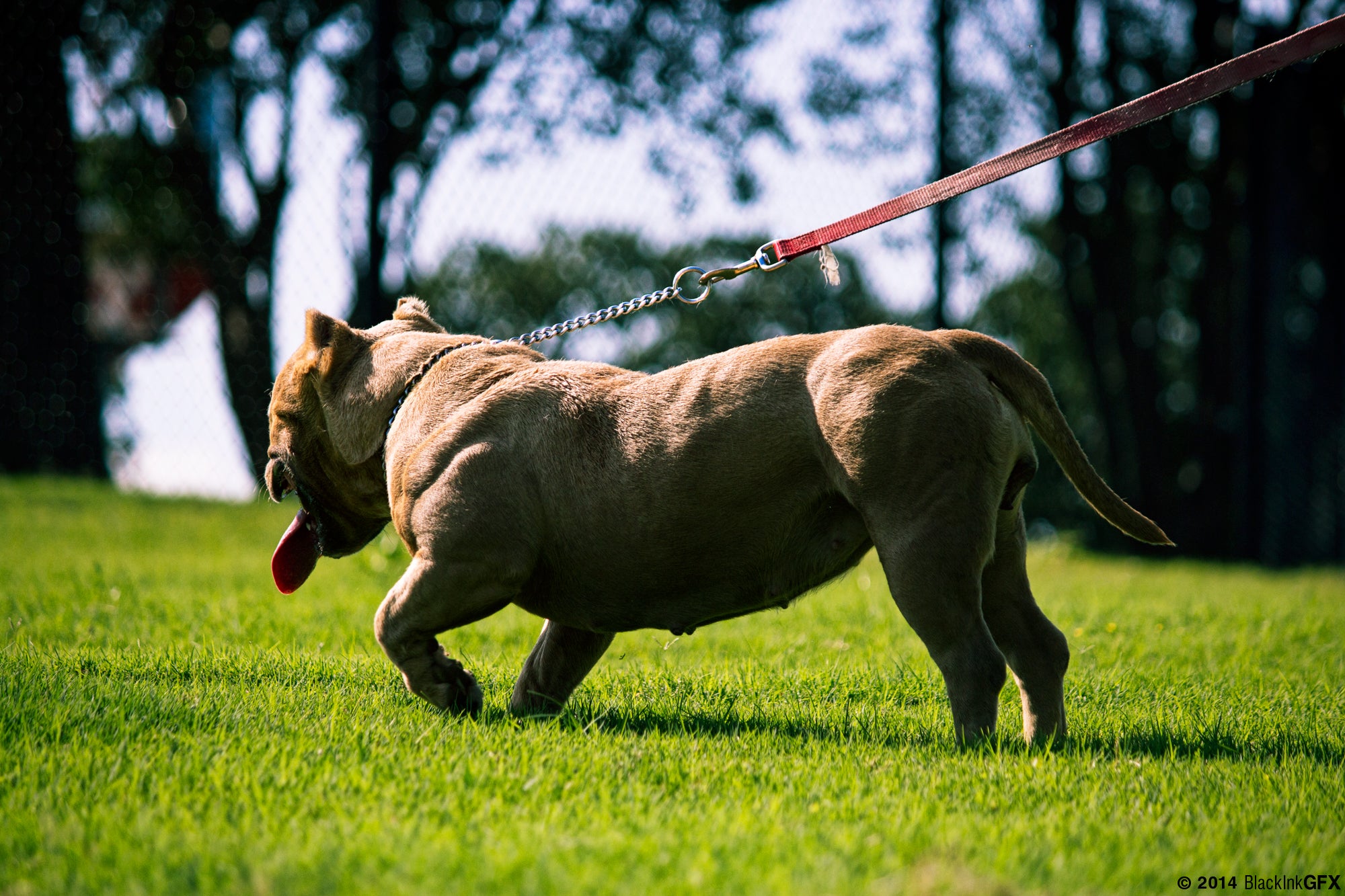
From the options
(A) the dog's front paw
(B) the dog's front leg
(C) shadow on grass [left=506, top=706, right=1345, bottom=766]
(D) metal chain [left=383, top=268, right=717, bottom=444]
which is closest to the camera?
(C) shadow on grass [left=506, top=706, right=1345, bottom=766]

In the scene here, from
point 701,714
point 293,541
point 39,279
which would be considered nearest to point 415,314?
point 293,541

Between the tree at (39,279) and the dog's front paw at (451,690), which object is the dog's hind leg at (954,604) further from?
the tree at (39,279)

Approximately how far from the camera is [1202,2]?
12.5 m

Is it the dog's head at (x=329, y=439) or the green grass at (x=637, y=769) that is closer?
the green grass at (x=637, y=769)

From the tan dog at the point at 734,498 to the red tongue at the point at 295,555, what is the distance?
2.06 ft

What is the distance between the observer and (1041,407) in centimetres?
318

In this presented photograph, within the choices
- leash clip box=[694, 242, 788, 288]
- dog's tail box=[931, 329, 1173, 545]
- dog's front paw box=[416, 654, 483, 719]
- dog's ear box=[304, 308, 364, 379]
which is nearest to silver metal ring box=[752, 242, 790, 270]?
leash clip box=[694, 242, 788, 288]

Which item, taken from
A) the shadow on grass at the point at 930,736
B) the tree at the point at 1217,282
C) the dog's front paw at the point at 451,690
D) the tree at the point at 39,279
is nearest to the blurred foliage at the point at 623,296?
the tree at the point at 1217,282

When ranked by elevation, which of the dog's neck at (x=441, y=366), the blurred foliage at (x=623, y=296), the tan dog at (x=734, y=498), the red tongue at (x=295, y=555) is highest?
the dog's neck at (x=441, y=366)

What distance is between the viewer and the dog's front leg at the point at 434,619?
10.6 ft

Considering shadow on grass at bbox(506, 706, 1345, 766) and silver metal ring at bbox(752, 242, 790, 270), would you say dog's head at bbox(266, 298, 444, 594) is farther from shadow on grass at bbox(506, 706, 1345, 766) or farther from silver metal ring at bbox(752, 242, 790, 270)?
silver metal ring at bbox(752, 242, 790, 270)

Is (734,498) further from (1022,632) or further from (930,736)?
(1022,632)

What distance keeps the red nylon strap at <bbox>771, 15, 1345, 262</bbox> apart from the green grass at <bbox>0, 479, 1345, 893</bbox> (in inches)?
63.0

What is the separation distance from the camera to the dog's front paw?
3.32 meters
